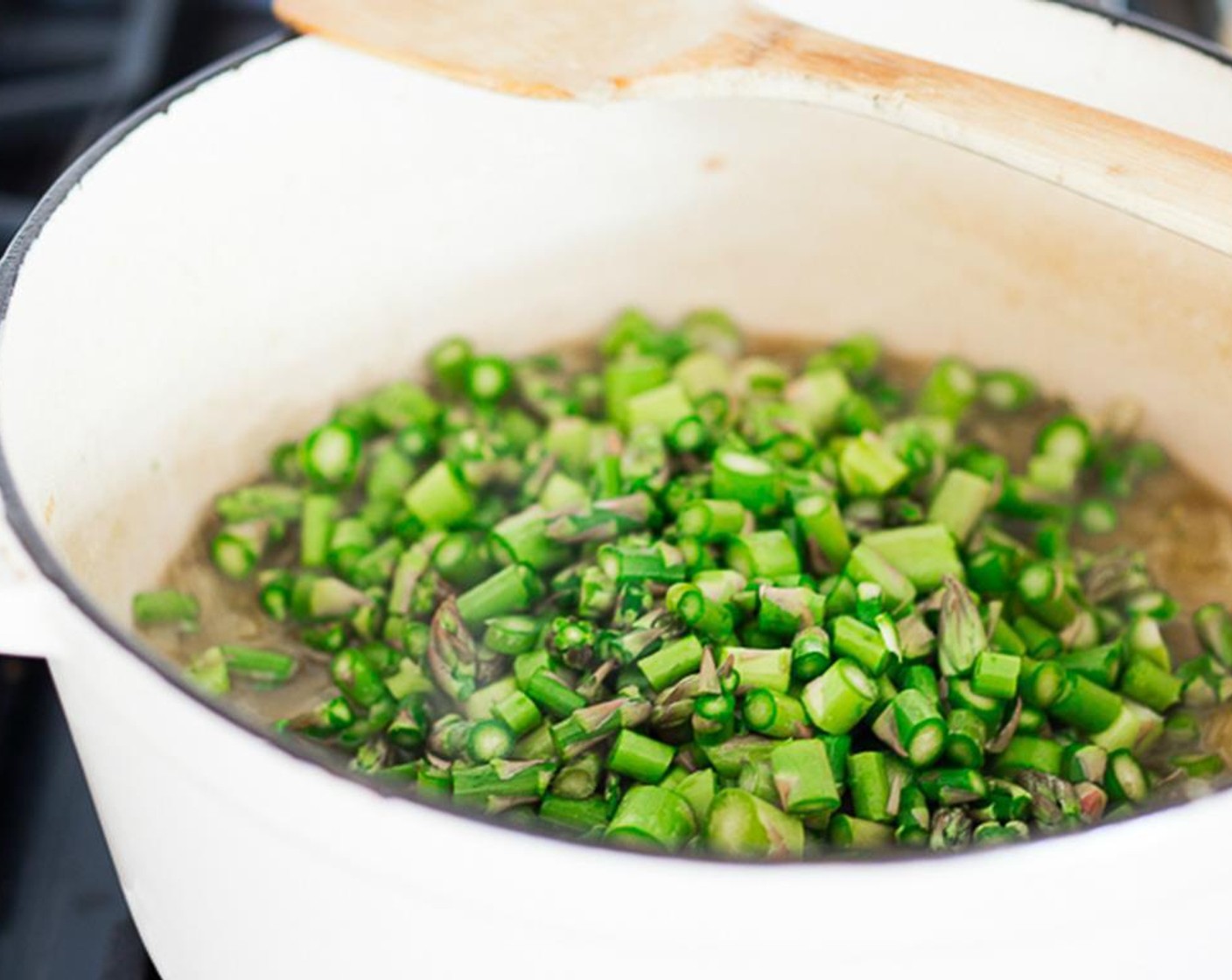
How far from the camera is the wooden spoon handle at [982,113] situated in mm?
869

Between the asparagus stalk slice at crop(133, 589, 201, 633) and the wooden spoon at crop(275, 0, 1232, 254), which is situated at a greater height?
the wooden spoon at crop(275, 0, 1232, 254)

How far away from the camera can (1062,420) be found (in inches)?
49.3

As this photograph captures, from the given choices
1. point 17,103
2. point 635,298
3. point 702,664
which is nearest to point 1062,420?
point 635,298

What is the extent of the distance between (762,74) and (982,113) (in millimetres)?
161

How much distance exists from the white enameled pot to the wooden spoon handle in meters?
0.13

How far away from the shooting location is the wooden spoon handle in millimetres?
869

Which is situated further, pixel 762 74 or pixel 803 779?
pixel 762 74

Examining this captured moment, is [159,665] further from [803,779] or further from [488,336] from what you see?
[488,336]

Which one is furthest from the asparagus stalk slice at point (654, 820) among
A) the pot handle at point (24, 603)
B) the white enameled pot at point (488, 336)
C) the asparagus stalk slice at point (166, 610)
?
the asparagus stalk slice at point (166, 610)

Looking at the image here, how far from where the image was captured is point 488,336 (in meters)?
1.32

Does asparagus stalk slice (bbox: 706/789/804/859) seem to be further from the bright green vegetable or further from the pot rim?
the pot rim

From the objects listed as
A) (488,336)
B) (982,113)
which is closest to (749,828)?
(982,113)

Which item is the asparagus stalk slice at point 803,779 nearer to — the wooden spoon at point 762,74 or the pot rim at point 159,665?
the pot rim at point 159,665

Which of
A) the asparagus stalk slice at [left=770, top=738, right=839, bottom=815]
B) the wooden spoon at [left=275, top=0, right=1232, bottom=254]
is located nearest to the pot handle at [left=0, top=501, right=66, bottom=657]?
the asparagus stalk slice at [left=770, top=738, right=839, bottom=815]
